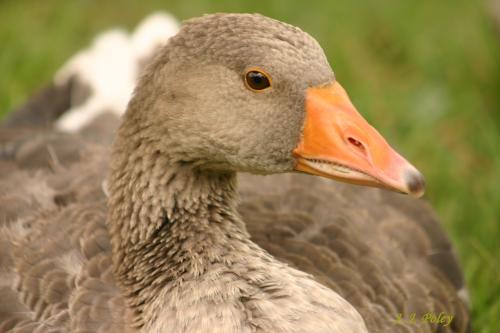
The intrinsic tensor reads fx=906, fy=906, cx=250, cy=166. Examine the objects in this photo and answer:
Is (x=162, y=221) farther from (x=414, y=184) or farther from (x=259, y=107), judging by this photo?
(x=414, y=184)

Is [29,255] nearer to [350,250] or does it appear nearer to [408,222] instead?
[350,250]

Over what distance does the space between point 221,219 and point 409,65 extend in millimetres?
3948

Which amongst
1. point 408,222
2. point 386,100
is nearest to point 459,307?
point 408,222

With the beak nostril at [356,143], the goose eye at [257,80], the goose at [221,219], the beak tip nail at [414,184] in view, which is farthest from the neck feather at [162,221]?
the beak tip nail at [414,184]

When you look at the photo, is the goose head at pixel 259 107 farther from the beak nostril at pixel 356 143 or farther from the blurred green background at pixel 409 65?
the blurred green background at pixel 409 65

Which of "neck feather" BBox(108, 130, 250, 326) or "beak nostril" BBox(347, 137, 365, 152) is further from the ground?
"beak nostril" BBox(347, 137, 365, 152)

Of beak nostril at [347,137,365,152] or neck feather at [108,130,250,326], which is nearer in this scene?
beak nostril at [347,137,365,152]

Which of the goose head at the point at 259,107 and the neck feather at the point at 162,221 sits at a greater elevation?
the goose head at the point at 259,107

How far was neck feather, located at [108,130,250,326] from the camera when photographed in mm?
3355

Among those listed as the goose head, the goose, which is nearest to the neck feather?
the goose

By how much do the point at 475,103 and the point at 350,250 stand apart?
304cm

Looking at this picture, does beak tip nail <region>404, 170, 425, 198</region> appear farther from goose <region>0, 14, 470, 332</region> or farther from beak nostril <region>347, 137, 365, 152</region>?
beak nostril <region>347, 137, 365, 152</region>

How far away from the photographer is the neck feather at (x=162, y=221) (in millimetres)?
3355

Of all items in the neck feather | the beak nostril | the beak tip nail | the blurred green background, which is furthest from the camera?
the blurred green background
